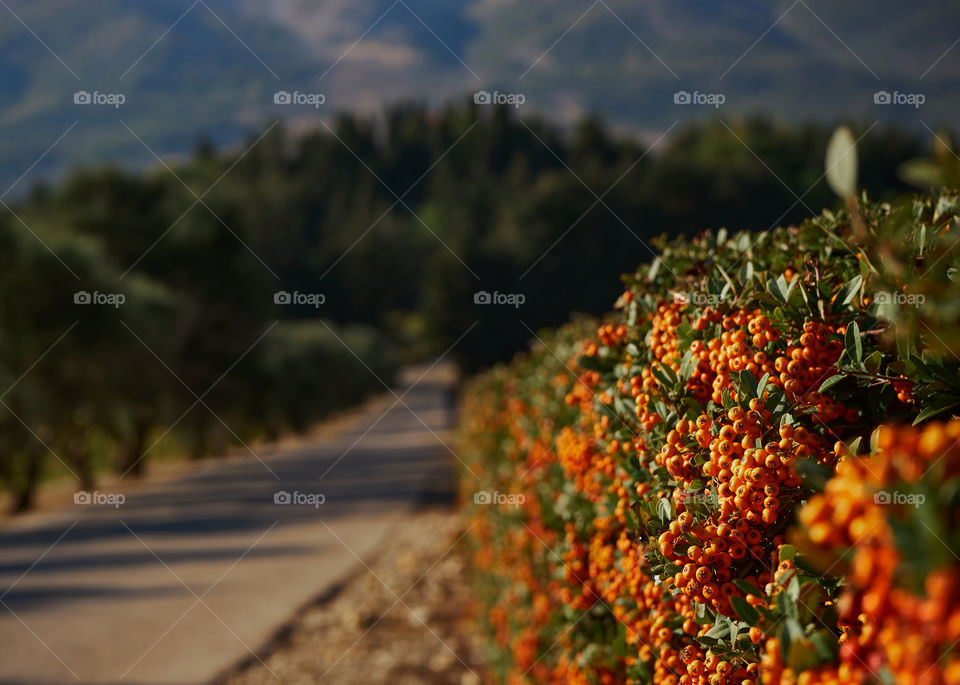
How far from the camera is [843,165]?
48.1 inches

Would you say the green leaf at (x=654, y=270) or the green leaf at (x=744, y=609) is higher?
the green leaf at (x=654, y=270)

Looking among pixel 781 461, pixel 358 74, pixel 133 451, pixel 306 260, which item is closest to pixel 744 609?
pixel 781 461

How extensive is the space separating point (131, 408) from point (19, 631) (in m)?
11.4

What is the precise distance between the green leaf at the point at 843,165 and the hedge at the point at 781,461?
0.06 meters

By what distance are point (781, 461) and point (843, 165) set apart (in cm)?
64

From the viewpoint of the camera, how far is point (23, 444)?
1459cm

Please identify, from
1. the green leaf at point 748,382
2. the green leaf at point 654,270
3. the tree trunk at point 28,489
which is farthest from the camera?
the tree trunk at point 28,489

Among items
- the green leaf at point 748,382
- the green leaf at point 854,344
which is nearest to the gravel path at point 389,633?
the green leaf at point 748,382

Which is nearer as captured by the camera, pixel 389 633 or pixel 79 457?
pixel 389 633

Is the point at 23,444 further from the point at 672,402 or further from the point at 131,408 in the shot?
the point at 672,402

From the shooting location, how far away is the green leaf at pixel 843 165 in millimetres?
1199

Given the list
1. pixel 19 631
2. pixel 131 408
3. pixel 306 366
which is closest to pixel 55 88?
pixel 306 366

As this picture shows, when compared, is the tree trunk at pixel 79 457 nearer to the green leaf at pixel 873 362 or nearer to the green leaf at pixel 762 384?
the green leaf at pixel 762 384

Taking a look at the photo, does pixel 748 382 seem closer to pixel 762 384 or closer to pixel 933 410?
pixel 762 384
